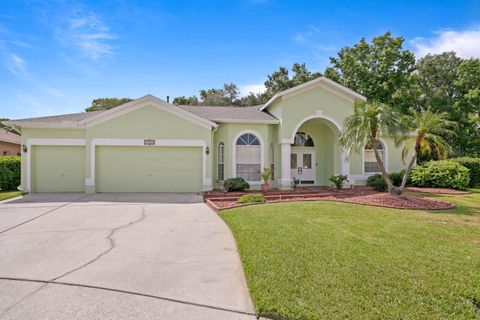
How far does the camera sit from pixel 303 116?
15344 millimetres

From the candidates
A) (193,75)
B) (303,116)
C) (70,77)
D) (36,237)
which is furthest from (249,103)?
(36,237)

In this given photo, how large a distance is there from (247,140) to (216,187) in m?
3.11

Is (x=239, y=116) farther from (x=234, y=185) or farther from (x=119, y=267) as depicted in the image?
(x=119, y=267)

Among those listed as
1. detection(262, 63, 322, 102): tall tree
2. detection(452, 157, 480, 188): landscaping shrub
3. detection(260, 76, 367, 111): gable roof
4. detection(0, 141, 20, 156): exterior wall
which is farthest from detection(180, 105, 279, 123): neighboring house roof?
detection(0, 141, 20, 156): exterior wall

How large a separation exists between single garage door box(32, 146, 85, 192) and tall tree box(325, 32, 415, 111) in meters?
23.8

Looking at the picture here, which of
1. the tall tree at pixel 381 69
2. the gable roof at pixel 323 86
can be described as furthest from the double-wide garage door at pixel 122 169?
the tall tree at pixel 381 69

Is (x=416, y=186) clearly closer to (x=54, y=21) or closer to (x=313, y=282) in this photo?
(x=313, y=282)

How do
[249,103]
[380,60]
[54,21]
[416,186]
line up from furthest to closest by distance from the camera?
[249,103] < [380,60] < [416,186] < [54,21]

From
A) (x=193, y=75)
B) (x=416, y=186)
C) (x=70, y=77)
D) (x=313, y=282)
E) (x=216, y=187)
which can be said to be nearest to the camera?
(x=313, y=282)

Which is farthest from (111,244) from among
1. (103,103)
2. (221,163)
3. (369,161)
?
(103,103)

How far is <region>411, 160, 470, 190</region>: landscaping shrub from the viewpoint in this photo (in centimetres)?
1564

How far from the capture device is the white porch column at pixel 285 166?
15078 millimetres

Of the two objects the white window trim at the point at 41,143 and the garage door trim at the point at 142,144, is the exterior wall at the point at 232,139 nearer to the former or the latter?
the garage door trim at the point at 142,144

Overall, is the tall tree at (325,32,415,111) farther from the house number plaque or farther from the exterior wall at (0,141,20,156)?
the exterior wall at (0,141,20,156)
